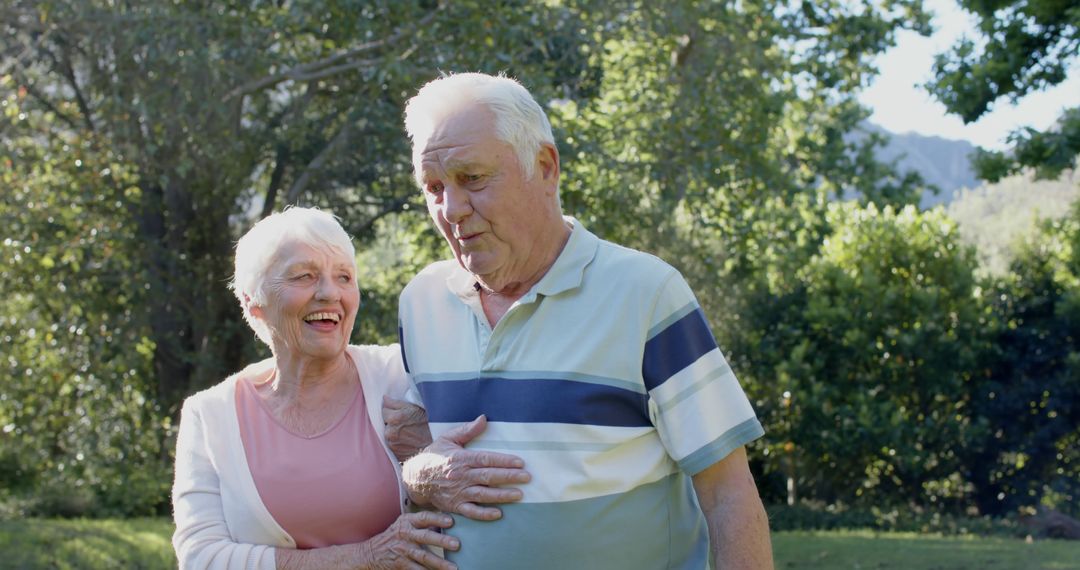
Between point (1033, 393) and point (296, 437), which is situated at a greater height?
point (1033, 393)

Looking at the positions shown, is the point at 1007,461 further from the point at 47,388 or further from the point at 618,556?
the point at 618,556

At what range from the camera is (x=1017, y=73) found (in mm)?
10258

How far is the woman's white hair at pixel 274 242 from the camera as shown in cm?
283

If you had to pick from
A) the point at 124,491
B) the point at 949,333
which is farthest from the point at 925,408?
the point at 124,491

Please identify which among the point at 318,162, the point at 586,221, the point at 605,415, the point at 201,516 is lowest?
the point at 201,516

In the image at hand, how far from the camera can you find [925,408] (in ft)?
42.8

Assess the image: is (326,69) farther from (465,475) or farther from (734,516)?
(734,516)

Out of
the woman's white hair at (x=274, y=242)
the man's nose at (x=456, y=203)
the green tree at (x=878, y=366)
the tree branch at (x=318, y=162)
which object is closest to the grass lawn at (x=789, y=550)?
the green tree at (x=878, y=366)

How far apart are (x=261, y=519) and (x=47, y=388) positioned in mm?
10205

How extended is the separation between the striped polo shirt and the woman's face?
1.76 feet

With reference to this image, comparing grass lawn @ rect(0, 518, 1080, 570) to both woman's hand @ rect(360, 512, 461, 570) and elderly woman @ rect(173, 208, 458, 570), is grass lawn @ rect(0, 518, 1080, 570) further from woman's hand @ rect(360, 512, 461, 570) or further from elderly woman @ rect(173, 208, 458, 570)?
woman's hand @ rect(360, 512, 461, 570)

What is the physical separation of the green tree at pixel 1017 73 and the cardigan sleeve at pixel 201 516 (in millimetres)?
8772

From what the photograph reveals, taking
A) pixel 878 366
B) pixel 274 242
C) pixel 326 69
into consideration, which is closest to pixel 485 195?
pixel 274 242

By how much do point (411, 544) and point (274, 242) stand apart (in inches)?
31.2
